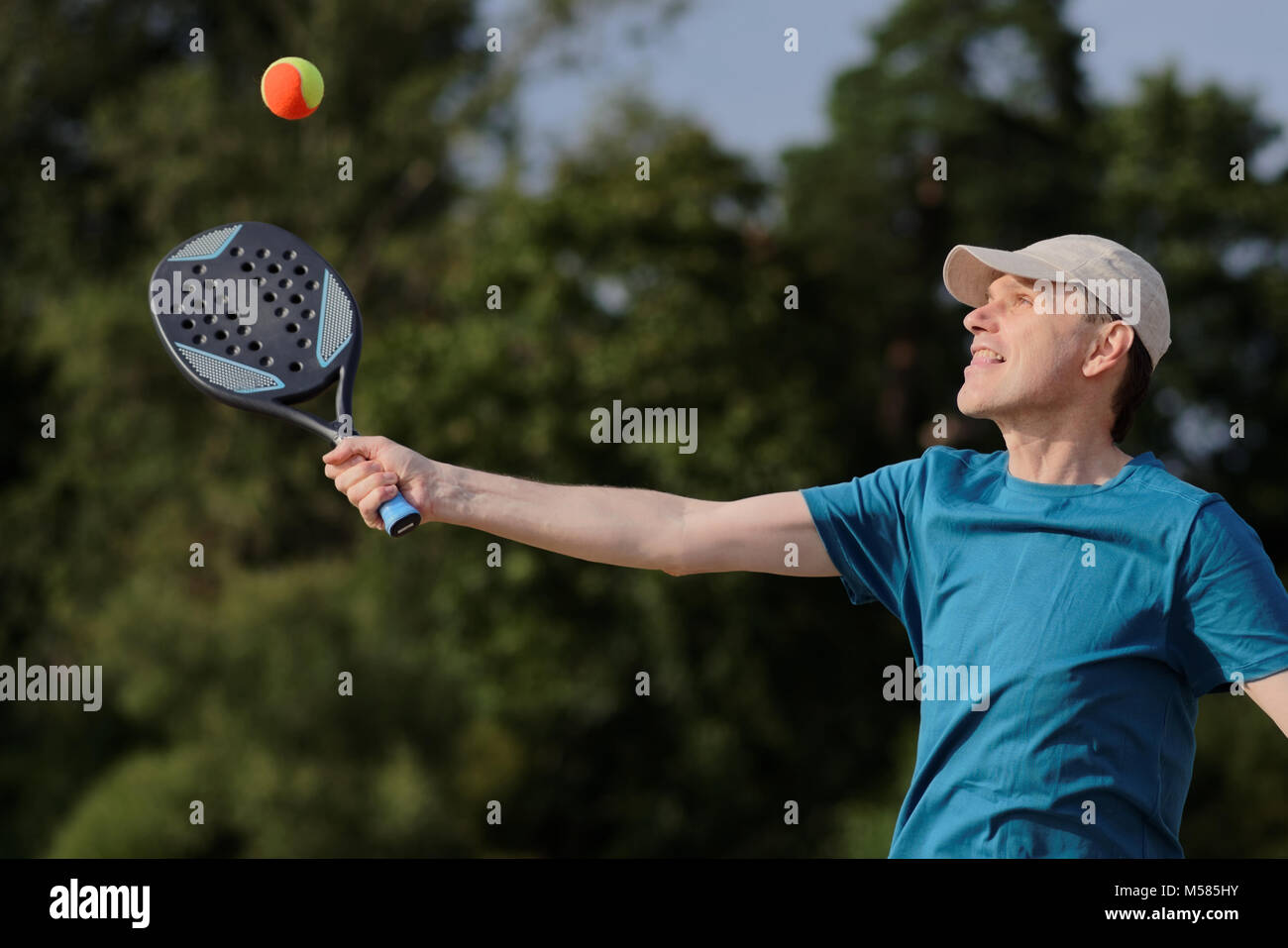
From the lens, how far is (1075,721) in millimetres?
2840

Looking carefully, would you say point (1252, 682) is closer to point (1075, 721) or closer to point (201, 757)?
point (1075, 721)

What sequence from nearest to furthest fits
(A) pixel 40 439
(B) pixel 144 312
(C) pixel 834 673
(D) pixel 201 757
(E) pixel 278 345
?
1. (E) pixel 278 345
2. (D) pixel 201 757
3. (C) pixel 834 673
4. (B) pixel 144 312
5. (A) pixel 40 439

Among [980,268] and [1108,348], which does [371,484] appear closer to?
[980,268]

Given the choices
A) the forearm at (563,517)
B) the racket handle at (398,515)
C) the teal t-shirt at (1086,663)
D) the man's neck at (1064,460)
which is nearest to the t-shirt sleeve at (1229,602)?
the teal t-shirt at (1086,663)

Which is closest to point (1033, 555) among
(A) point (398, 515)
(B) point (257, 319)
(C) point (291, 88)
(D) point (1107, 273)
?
(D) point (1107, 273)

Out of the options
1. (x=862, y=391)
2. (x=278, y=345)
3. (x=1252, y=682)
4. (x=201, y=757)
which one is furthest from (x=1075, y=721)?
(x=862, y=391)

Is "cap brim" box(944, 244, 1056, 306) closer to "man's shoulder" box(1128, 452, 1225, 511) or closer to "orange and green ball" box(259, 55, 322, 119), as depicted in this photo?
"man's shoulder" box(1128, 452, 1225, 511)

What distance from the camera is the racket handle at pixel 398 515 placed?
314 centimetres

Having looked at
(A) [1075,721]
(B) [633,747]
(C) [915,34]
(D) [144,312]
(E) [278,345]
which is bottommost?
(B) [633,747]

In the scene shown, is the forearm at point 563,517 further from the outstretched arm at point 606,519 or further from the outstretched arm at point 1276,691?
the outstretched arm at point 1276,691

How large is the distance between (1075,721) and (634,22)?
17.7 metres

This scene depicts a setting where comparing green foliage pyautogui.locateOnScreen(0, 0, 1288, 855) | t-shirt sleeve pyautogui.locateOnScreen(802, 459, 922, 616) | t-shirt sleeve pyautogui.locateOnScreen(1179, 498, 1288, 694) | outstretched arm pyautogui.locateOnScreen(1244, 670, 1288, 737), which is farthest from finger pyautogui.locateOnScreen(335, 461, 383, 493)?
green foliage pyautogui.locateOnScreen(0, 0, 1288, 855)

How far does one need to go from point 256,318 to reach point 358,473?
62cm

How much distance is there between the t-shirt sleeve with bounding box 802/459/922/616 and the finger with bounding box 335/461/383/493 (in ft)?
2.87
